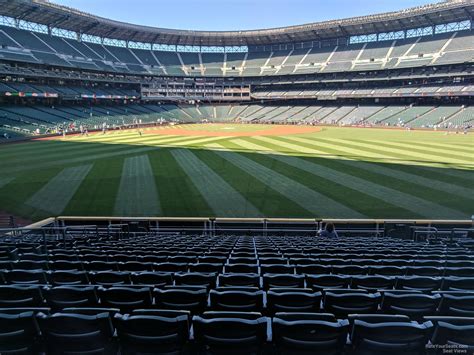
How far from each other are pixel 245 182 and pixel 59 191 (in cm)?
1330

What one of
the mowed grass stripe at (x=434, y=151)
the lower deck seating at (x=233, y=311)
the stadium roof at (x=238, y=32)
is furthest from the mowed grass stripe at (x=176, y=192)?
the stadium roof at (x=238, y=32)

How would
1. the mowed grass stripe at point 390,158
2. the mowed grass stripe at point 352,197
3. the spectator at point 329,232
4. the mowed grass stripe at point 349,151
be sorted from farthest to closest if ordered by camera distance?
the mowed grass stripe at point 349,151 → the mowed grass stripe at point 390,158 → the mowed grass stripe at point 352,197 → the spectator at point 329,232

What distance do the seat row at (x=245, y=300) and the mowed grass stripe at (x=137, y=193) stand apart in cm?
1461

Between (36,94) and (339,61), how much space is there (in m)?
77.7

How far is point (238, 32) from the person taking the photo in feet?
350

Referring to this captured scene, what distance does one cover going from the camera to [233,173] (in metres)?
28.5

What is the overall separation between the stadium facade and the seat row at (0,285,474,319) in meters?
63.2

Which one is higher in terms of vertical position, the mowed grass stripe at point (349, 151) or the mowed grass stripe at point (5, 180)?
the mowed grass stripe at point (349, 151)

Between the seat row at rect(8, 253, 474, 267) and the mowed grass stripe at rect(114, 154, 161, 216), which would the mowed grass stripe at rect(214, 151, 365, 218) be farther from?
the seat row at rect(8, 253, 474, 267)

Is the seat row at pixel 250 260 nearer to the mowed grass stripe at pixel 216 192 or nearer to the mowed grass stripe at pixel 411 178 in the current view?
the mowed grass stripe at pixel 216 192

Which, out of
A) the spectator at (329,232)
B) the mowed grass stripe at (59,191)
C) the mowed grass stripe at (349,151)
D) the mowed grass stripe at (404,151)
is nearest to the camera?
the spectator at (329,232)

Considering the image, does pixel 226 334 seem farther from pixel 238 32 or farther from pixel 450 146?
pixel 238 32

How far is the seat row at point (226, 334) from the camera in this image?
3.56m

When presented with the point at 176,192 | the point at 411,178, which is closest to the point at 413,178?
the point at 411,178
